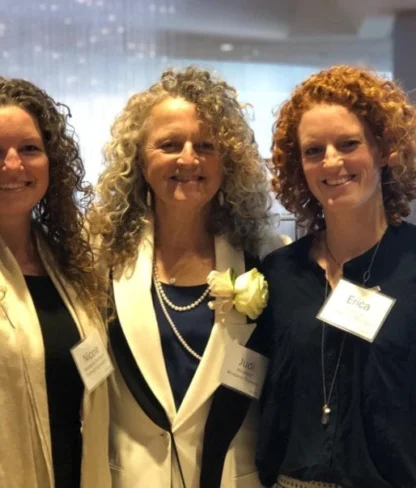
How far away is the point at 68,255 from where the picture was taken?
5.48ft

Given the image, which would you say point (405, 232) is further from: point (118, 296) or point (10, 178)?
point (10, 178)

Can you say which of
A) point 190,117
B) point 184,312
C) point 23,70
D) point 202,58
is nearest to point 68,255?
point 184,312

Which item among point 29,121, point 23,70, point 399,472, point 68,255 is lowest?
point 399,472

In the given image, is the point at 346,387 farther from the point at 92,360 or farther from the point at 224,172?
the point at 224,172

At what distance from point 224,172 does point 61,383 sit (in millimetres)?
740

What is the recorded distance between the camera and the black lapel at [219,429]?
5.38 ft

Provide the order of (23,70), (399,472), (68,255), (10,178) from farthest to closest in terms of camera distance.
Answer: (23,70) → (68,255) → (10,178) → (399,472)

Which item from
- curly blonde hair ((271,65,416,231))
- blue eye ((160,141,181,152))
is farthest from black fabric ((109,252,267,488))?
curly blonde hair ((271,65,416,231))

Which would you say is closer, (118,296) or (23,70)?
(118,296)

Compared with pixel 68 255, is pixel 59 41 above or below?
above

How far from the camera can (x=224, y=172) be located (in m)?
1.83

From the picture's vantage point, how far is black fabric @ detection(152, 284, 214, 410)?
65.4 inches

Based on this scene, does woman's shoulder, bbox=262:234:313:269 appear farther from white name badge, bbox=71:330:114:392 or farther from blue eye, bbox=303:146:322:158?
white name badge, bbox=71:330:114:392

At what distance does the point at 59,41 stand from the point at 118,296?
2952 millimetres
